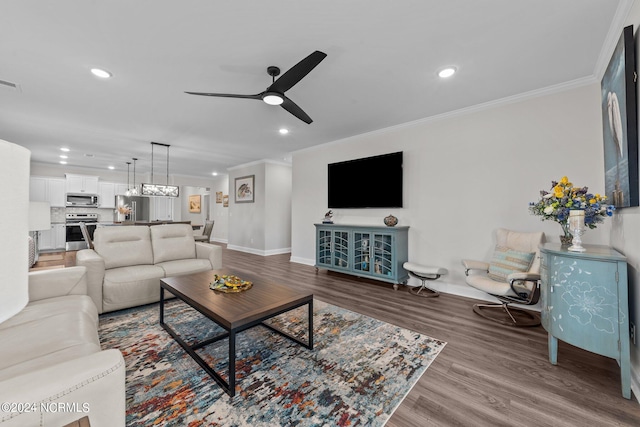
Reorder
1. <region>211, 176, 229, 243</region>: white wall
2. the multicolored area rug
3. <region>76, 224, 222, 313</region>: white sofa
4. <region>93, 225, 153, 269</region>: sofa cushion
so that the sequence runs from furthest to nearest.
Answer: <region>211, 176, 229, 243</region>: white wall → <region>93, 225, 153, 269</region>: sofa cushion → <region>76, 224, 222, 313</region>: white sofa → the multicolored area rug

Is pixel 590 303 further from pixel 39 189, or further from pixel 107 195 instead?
pixel 39 189

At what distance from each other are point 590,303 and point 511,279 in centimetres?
82

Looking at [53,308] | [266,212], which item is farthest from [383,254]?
[266,212]

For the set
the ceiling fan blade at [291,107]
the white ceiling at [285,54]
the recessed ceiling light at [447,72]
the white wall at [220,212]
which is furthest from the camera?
the white wall at [220,212]

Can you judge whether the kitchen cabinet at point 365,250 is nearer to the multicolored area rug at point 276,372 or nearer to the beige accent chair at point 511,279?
the beige accent chair at point 511,279

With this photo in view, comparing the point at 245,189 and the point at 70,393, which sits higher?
the point at 245,189

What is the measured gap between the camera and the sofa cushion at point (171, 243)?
3.51 m

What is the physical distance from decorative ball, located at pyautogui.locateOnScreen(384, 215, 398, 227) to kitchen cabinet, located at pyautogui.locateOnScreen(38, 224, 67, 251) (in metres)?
8.74

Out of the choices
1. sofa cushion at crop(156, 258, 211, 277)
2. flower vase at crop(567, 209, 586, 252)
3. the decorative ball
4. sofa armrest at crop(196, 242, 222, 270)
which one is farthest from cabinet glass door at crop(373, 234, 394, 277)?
sofa cushion at crop(156, 258, 211, 277)

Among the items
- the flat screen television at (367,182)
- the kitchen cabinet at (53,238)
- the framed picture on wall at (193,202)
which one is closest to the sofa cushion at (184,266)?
the flat screen television at (367,182)

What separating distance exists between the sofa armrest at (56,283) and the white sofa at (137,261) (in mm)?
478

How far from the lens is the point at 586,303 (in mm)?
1809

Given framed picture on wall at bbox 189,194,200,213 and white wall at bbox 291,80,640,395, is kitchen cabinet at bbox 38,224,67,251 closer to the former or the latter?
framed picture on wall at bbox 189,194,200,213

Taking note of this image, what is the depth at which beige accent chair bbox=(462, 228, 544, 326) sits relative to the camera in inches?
105
